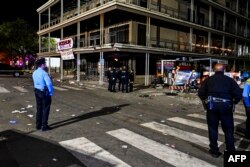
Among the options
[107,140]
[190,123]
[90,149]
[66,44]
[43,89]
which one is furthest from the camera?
[66,44]

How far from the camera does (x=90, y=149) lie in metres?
6.04

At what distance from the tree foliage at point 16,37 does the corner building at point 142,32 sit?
36.9 ft

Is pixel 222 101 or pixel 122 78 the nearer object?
pixel 222 101

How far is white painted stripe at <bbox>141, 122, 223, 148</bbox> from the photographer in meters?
6.84

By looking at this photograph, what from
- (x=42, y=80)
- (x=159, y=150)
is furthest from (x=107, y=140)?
(x=42, y=80)

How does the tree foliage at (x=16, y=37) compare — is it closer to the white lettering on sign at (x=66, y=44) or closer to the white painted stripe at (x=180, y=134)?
the white lettering on sign at (x=66, y=44)

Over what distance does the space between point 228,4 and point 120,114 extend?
136 feet

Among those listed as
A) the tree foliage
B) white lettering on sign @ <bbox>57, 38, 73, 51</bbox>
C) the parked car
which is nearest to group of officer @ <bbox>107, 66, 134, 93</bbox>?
white lettering on sign @ <bbox>57, 38, 73, 51</bbox>

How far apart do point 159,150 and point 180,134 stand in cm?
170

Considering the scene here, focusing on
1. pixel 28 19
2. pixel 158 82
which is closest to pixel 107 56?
pixel 158 82

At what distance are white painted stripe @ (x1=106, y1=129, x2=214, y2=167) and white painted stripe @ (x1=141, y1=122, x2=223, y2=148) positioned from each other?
931mm

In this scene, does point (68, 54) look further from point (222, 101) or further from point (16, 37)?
point (16, 37)

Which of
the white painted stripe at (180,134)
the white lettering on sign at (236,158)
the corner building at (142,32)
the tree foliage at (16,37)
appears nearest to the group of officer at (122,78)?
the corner building at (142,32)

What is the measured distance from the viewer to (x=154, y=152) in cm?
595
